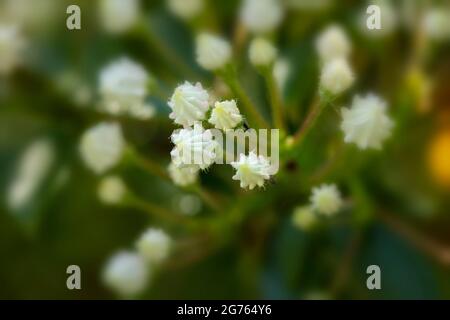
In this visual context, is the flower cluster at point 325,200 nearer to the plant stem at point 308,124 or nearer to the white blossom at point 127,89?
the plant stem at point 308,124

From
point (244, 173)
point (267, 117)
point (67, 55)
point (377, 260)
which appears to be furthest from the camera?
point (67, 55)

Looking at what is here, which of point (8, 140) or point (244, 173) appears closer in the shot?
point (244, 173)

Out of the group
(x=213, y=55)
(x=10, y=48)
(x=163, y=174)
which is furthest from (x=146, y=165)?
(x=10, y=48)

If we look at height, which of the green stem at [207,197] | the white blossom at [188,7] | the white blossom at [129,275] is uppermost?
the white blossom at [188,7]

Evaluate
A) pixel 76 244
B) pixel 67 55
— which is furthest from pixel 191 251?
pixel 67 55

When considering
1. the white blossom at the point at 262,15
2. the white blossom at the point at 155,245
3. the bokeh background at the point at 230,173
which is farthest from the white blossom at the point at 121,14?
the white blossom at the point at 155,245

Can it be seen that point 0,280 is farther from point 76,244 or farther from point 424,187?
point 424,187
